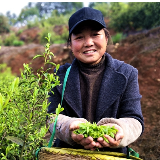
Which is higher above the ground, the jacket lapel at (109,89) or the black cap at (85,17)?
the black cap at (85,17)

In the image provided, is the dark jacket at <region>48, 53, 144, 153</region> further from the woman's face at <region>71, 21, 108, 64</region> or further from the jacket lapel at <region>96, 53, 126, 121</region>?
the woman's face at <region>71, 21, 108, 64</region>

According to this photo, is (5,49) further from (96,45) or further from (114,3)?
(96,45)

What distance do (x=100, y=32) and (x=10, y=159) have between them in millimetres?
1248

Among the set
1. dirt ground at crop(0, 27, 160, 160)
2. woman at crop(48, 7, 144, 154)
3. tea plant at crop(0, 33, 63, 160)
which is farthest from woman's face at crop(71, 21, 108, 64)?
dirt ground at crop(0, 27, 160, 160)

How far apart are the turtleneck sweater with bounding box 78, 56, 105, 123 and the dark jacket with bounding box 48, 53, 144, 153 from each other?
0.06m

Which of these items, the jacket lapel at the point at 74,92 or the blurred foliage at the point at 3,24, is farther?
the blurred foliage at the point at 3,24

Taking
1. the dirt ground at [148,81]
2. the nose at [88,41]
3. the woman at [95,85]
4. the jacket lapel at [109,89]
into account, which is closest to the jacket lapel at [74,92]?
the woman at [95,85]

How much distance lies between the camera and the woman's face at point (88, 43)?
5.52 ft

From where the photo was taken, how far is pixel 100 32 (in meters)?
1.71

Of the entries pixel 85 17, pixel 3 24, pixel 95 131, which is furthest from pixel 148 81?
pixel 3 24

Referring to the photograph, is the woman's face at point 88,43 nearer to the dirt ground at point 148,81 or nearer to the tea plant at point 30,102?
the tea plant at point 30,102

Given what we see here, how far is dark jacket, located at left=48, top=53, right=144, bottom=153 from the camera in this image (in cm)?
170

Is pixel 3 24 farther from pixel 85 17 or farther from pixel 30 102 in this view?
pixel 30 102

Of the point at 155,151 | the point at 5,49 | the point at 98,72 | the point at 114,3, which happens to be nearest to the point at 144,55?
the point at 155,151
